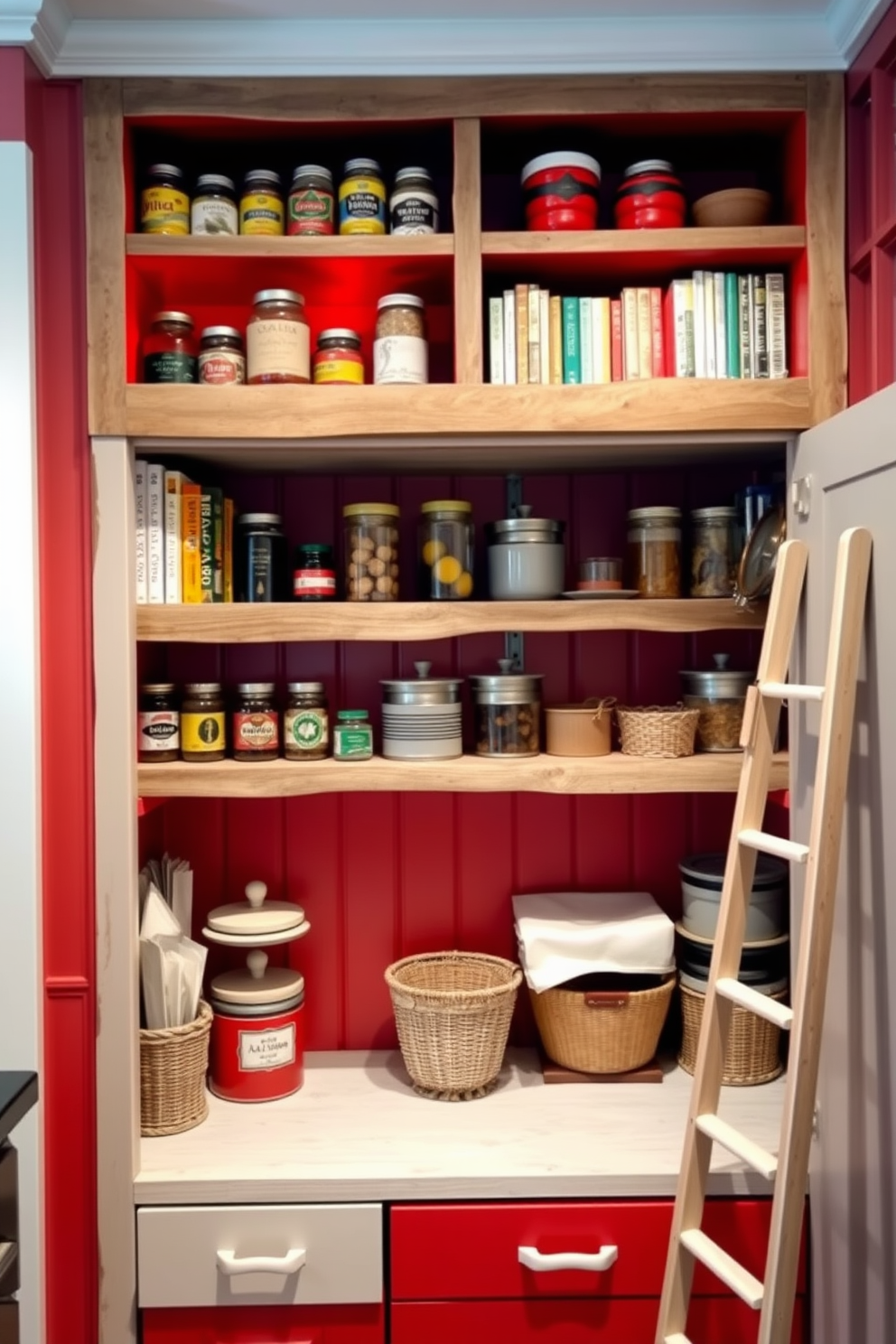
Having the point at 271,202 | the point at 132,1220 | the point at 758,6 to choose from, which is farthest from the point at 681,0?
the point at 132,1220

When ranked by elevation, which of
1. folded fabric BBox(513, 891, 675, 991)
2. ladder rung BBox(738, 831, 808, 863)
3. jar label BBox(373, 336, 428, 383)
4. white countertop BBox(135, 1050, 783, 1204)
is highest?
jar label BBox(373, 336, 428, 383)

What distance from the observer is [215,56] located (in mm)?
1761

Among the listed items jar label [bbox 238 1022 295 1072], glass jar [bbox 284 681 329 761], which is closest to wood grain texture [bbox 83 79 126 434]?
glass jar [bbox 284 681 329 761]

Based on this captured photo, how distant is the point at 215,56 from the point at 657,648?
139cm

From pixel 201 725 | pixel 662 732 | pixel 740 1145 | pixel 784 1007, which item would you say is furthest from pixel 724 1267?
pixel 201 725

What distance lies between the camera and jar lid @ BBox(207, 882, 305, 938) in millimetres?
1997

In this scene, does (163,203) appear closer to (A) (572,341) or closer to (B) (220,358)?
(B) (220,358)

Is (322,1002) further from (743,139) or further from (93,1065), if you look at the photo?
(743,139)

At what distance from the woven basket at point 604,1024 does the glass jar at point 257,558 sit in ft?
3.06

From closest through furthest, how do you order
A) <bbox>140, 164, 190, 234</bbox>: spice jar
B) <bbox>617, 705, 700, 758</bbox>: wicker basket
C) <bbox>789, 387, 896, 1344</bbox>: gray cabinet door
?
<bbox>789, 387, 896, 1344</bbox>: gray cabinet door, <bbox>140, 164, 190, 234</bbox>: spice jar, <bbox>617, 705, 700, 758</bbox>: wicker basket

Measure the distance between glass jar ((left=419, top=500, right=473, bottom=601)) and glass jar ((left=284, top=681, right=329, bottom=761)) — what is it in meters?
0.29

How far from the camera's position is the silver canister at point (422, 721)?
6.41 feet

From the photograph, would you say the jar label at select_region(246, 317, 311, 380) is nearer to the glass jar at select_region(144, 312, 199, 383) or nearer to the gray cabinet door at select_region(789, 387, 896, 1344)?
the glass jar at select_region(144, 312, 199, 383)

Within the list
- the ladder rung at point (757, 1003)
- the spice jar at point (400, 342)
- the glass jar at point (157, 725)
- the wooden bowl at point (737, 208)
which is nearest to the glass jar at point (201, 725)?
the glass jar at point (157, 725)
